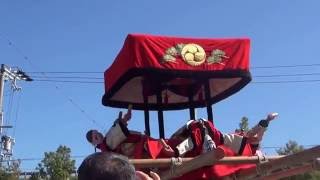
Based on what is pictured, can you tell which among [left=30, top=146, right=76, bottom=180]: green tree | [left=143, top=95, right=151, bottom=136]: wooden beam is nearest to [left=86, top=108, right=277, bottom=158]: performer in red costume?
[left=143, top=95, right=151, bottom=136]: wooden beam

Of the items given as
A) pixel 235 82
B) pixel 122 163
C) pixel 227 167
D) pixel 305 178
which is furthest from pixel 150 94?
pixel 305 178

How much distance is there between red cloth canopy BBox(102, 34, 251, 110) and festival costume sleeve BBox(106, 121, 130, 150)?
36cm

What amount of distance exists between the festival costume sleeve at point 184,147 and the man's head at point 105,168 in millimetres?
2371

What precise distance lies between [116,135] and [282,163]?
4.07 ft

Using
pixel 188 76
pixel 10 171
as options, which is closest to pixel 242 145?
pixel 188 76

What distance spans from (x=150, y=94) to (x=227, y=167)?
1.21m

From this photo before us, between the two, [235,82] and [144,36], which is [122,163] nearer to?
[144,36]

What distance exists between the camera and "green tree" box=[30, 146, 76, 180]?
1416cm

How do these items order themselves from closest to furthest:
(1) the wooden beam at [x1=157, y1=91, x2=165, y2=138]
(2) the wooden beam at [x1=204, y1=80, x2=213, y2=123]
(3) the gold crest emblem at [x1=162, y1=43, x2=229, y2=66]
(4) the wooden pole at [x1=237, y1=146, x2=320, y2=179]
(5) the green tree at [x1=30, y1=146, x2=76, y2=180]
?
(4) the wooden pole at [x1=237, y1=146, x2=320, y2=179], (3) the gold crest emblem at [x1=162, y1=43, x2=229, y2=66], (2) the wooden beam at [x1=204, y1=80, x2=213, y2=123], (1) the wooden beam at [x1=157, y1=91, x2=165, y2=138], (5) the green tree at [x1=30, y1=146, x2=76, y2=180]

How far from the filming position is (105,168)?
1545mm

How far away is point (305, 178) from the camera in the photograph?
930 centimetres

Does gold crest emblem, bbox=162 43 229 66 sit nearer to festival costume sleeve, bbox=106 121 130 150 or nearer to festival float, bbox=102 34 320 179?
festival float, bbox=102 34 320 179

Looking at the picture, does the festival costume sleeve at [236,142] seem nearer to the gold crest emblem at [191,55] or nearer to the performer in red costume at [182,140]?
the performer in red costume at [182,140]

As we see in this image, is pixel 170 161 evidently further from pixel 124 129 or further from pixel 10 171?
pixel 10 171
